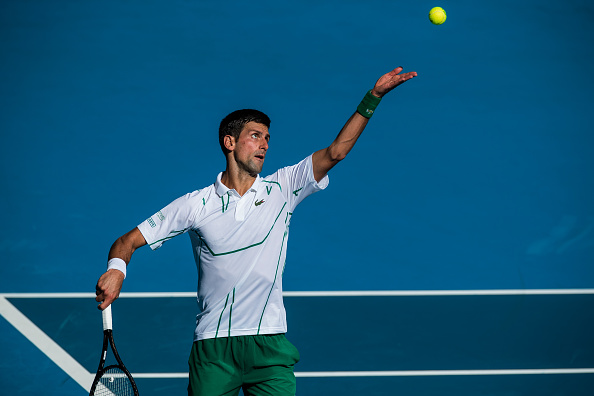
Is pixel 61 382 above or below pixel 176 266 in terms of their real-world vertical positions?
below

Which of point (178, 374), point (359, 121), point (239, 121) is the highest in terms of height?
point (239, 121)

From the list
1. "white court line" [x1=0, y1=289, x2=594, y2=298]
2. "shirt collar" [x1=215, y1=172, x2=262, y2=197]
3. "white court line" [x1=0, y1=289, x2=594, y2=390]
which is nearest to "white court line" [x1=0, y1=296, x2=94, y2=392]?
"white court line" [x1=0, y1=289, x2=594, y2=390]

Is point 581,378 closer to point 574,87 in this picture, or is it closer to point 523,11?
point 574,87

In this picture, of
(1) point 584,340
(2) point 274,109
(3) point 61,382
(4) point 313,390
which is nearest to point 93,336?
(3) point 61,382

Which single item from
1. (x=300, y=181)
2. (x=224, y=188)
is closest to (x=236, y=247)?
(x=224, y=188)

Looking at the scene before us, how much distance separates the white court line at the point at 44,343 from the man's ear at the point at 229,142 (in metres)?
2.67

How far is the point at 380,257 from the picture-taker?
5.75 m

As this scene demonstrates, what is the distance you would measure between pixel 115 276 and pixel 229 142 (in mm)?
817

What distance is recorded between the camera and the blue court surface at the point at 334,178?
557cm

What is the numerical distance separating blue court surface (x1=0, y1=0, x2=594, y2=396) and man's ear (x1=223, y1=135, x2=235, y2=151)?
2333 millimetres

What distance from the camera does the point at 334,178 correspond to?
5828 millimetres

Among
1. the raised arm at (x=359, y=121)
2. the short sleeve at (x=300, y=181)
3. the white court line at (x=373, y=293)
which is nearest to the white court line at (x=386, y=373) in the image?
the white court line at (x=373, y=293)

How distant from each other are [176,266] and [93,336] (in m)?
0.77

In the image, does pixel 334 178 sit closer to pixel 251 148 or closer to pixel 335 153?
pixel 251 148
